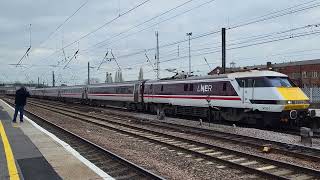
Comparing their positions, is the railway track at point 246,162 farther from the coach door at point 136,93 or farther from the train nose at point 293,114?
the coach door at point 136,93

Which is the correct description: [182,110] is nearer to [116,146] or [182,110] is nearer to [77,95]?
[116,146]

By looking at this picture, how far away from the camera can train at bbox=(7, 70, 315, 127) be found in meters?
19.1

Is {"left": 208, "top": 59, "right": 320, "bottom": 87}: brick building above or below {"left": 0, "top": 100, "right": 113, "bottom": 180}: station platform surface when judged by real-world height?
above

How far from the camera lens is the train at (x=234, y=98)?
19094 millimetres

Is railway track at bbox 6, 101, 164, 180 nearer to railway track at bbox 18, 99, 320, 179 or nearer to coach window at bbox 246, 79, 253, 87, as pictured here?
railway track at bbox 18, 99, 320, 179

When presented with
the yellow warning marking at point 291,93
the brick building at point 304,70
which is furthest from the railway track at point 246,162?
the brick building at point 304,70

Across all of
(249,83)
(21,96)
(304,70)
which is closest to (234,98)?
(249,83)

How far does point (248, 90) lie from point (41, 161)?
1290cm

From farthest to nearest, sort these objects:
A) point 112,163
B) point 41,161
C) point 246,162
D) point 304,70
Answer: point 304,70 → point 246,162 → point 112,163 → point 41,161

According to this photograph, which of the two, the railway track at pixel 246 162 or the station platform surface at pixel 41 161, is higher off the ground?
the station platform surface at pixel 41 161

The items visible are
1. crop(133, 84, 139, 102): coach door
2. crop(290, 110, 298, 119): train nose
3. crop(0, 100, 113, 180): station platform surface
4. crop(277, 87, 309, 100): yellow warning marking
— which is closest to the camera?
crop(0, 100, 113, 180): station platform surface

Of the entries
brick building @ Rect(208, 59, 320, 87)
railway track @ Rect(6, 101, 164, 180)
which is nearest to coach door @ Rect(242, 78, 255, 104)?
railway track @ Rect(6, 101, 164, 180)

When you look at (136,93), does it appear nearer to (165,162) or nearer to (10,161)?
(165,162)

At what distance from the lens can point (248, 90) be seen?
20.3 m
